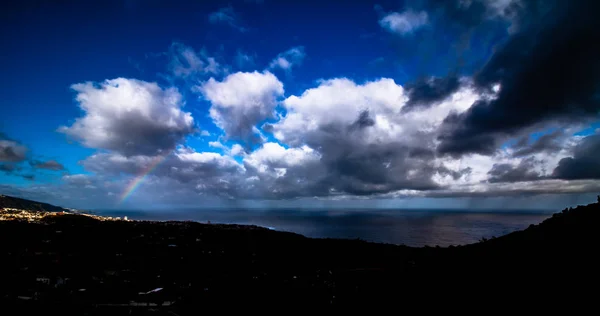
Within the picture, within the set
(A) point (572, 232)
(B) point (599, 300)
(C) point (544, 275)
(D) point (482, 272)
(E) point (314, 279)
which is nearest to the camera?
(B) point (599, 300)

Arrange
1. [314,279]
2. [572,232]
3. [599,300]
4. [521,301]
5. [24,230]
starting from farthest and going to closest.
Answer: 1. [24,230]
2. [314,279]
3. [572,232]
4. [521,301]
5. [599,300]

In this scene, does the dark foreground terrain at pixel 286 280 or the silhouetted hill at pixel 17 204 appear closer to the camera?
the dark foreground terrain at pixel 286 280

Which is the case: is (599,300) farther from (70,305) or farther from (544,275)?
(70,305)

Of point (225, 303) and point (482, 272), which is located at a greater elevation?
point (482, 272)

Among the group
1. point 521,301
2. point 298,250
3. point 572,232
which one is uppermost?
point 572,232

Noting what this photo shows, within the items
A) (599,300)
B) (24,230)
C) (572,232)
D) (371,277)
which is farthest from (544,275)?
(24,230)

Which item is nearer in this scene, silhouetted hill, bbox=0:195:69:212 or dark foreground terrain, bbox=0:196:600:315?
dark foreground terrain, bbox=0:196:600:315

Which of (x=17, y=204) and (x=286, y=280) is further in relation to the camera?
(x=17, y=204)

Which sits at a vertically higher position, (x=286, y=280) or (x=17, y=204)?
(x=286, y=280)
